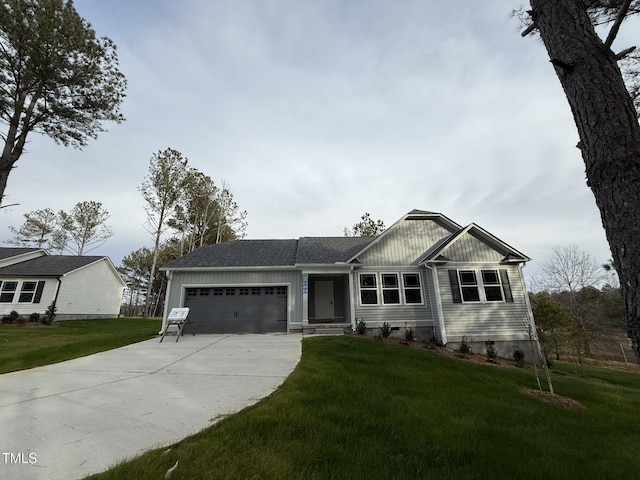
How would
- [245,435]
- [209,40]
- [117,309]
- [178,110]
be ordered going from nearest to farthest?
1. [245,435]
2. [209,40]
3. [178,110]
4. [117,309]

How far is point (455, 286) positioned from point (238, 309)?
366 inches

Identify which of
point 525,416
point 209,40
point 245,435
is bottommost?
point 525,416

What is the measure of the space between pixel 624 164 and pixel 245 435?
415 cm

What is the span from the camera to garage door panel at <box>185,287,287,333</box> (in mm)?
12867

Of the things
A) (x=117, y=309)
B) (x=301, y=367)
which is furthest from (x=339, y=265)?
(x=117, y=309)

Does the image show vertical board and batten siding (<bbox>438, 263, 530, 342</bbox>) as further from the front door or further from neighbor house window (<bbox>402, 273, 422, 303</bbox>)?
the front door

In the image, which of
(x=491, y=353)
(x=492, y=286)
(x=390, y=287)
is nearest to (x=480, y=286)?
(x=492, y=286)

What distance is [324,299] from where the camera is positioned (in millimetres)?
14969

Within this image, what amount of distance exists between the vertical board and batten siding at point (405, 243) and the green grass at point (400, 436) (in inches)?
287

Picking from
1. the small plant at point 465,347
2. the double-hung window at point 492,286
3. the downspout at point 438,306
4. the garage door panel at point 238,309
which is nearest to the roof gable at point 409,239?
the downspout at point 438,306

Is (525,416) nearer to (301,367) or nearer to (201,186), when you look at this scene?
(301,367)

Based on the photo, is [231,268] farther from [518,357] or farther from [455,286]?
[518,357]

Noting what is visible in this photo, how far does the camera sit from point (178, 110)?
11930 millimetres

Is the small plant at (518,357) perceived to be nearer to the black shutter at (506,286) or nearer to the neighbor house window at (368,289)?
the black shutter at (506,286)
